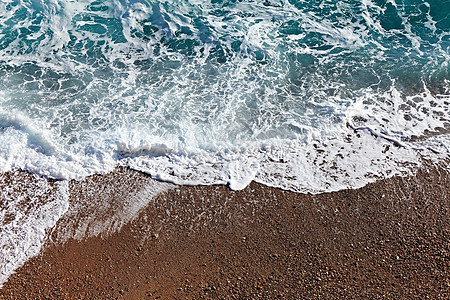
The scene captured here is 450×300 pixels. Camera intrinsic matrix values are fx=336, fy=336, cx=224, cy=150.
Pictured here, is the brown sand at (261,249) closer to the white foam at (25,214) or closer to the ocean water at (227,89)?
the white foam at (25,214)

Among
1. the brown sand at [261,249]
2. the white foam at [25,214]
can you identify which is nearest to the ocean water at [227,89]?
the white foam at [25,214]

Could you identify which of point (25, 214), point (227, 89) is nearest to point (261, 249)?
point (25, 214)

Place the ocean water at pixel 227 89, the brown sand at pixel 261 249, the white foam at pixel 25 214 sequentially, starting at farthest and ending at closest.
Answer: the ocean water at pixel 227 89 < the white foam at pixel 25 214 < the brown sand at pixel 261 249

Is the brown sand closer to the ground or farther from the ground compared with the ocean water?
closer to the ground

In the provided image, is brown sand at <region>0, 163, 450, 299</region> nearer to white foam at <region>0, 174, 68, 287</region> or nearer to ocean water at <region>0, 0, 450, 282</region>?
white foam at <region>0, 174, 68, 287</region>

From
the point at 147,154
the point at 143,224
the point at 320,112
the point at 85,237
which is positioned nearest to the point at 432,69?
the point at 320,112

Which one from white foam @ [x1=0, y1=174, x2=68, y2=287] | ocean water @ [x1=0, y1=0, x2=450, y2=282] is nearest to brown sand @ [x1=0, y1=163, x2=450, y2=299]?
white foam @ [x1=0, y1=174, x2=68, y2=287]
